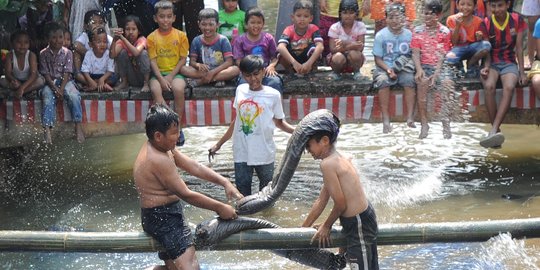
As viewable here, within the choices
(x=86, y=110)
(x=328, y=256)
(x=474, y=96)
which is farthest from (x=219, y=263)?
(x=474, y=96)

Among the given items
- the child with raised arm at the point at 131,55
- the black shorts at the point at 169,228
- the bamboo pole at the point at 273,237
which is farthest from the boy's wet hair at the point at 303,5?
the bamboo pole at the point at 273,237

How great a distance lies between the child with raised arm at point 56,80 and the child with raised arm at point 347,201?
14.9 ft

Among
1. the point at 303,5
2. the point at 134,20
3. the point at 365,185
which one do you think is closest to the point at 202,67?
the point at 134,20

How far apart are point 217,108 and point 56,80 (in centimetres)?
168

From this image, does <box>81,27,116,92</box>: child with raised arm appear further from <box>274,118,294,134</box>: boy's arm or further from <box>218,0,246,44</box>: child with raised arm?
<box>274,118,294,134</box>: boy's arm

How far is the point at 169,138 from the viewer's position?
20.4 feet

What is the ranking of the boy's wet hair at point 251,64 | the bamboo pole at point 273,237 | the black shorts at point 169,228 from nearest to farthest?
the bamboo pole at point 273,237
the black shorts at point 169,228
the boy's wet hair at point 251,64

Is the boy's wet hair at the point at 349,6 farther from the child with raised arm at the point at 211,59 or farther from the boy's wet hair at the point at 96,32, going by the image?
the boy's wet hair at the point at 96,32

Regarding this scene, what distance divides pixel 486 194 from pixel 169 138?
4.72m

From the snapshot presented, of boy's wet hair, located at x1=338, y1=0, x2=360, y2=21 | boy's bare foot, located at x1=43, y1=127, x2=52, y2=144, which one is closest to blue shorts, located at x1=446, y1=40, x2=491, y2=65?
boy's wet hair, located at x1=338, y1=0, x2=360, y2=21

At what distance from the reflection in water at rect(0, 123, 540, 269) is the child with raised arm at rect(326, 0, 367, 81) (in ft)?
3.92

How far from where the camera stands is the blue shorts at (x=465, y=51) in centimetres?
1024

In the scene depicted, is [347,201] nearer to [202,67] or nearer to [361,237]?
[361,237]

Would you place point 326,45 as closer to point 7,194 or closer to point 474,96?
point 474,96
